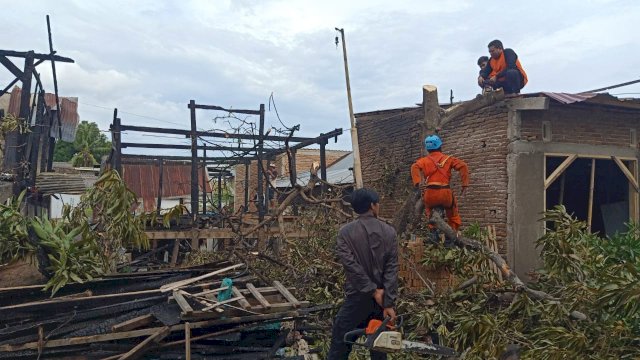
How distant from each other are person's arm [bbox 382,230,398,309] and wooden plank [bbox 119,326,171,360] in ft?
6.74

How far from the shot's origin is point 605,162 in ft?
37.7

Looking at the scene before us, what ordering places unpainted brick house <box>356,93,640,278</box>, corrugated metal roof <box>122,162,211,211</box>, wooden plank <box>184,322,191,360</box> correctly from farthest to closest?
corrugated metal roof <box>122,162,211,211</box> < unpainted brick house <box>356,93,640,278</box> < wooden plank <box>184,322,191,360</box>

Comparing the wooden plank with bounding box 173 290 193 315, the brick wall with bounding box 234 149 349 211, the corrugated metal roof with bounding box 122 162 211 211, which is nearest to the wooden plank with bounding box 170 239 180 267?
the wooden plank with bounding box 173 290 193 315

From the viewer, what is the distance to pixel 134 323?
4.84 m

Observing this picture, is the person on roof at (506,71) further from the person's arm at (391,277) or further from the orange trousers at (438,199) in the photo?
the person's arm at (391,277)

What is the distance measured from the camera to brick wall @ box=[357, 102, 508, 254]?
357 inches

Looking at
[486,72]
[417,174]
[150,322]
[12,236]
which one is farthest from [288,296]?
[486,72]

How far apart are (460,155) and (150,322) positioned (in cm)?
677

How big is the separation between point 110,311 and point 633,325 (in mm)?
5087

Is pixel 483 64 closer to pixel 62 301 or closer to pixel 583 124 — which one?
pixel 583 124

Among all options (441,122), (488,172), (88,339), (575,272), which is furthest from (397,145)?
(88,339)

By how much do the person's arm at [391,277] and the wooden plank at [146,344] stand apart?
80.9 inches

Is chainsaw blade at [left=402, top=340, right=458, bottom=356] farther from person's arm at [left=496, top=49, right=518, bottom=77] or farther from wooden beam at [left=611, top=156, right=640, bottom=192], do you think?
wooden beam at [left=611, top=156, right=640, bottom=192]

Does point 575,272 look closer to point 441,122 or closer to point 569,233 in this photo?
point 569,233
